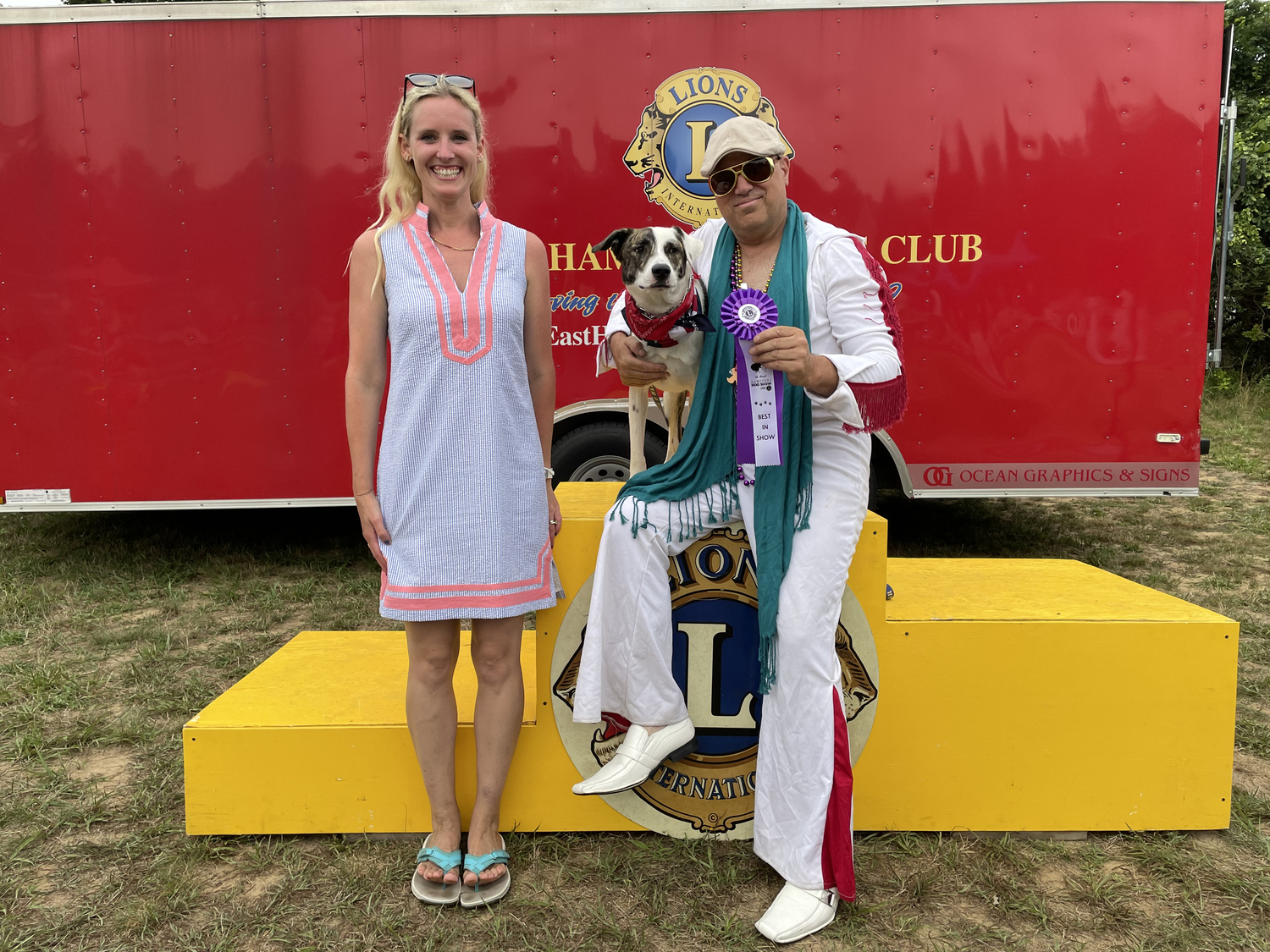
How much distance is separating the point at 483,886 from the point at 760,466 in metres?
1.27

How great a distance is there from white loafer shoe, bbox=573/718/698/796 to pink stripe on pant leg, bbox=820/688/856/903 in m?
0.40

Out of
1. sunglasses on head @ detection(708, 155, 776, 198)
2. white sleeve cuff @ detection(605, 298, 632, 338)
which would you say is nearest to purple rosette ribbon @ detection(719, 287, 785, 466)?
sunglasses on head @ detection(708, 155, 776, 198)

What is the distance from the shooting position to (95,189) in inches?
182

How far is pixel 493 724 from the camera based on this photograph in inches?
86.0

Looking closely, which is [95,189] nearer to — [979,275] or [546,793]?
[546,793]

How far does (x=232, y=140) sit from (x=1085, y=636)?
4.70 m

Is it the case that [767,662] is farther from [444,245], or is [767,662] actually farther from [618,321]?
[444,245]

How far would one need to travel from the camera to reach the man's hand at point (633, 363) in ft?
7.44

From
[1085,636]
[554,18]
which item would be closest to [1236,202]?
[554,18]

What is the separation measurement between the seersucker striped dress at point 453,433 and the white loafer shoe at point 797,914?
3.10ft

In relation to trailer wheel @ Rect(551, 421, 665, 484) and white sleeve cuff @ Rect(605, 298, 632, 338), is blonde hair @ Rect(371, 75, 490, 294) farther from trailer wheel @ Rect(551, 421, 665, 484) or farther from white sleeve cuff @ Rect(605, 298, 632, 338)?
trailer wheel @ Rect(551, 421, 665, 484)

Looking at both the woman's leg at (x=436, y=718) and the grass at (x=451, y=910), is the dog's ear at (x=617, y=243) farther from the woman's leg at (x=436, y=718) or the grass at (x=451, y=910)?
the grass at (x=451, y=910)

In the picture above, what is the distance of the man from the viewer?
2.00 metres

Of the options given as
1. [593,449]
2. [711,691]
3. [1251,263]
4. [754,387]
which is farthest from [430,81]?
[1251,263]
